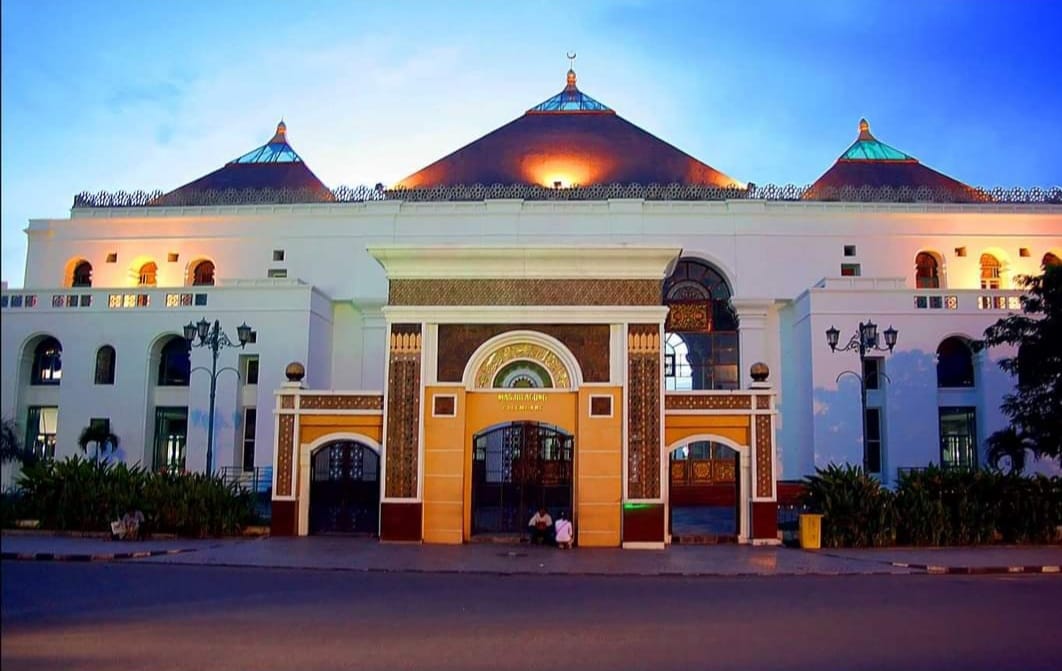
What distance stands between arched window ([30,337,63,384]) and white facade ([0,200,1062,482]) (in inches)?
12.6

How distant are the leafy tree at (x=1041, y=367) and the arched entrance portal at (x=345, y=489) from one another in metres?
15.2

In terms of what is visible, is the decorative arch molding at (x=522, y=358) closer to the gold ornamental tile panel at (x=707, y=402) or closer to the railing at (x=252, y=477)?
the gold ornamental tile panel at (x=707, y=402)

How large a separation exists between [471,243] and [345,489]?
10.2 meters

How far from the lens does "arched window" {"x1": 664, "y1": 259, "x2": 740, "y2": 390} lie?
32.7m

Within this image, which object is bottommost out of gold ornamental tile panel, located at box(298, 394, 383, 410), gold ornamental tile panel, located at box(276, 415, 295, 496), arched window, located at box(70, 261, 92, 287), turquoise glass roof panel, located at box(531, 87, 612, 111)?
gold ornamental tile panel, located at box(276, 415, 295, 496)

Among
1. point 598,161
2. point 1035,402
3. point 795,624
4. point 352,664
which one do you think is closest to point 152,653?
point 352,664

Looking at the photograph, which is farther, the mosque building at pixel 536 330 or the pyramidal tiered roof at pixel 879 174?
the pyramidal tiered roof at pixel 879 174

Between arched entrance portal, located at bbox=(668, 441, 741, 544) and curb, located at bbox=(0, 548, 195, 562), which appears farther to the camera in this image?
arched entrance portal, located at bbox=(668, 441, 741, 544)

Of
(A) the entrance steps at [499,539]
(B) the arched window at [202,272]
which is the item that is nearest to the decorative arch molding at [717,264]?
(A) the entrance steps at [499,539]

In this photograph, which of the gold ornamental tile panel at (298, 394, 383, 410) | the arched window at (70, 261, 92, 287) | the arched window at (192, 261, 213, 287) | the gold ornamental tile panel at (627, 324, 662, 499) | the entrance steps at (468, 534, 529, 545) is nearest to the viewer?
the gold ornamental tile panel at (627, 324, 662, 499)

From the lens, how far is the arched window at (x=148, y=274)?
3459 centimetres

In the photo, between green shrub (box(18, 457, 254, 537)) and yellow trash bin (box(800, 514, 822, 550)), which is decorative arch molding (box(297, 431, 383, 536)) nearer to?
green shrub (box(18, 457, 254, 537))

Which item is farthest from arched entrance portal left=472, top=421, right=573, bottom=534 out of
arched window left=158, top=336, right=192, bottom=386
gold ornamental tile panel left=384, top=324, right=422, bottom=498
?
arched window left=158, top=336, right=192, bottom=386

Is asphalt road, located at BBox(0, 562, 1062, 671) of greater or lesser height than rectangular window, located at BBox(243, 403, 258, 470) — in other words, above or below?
below
